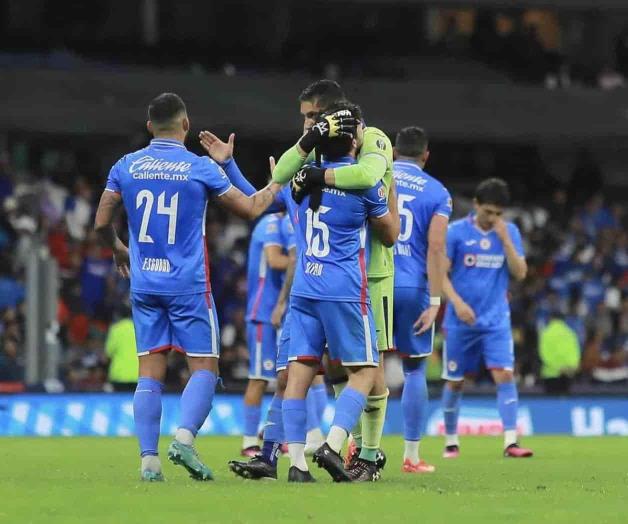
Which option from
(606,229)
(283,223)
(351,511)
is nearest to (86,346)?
(283,223)

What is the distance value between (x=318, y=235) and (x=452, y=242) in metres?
4.79

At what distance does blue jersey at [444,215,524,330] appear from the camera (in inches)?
541

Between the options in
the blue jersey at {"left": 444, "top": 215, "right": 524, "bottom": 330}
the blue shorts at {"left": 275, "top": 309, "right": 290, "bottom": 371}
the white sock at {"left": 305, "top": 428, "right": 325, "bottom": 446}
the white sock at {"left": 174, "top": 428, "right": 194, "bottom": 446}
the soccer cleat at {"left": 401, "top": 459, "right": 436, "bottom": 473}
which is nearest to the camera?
the white sock at {"left": 174, "top": 428, "right": 194, "bottom": 446}

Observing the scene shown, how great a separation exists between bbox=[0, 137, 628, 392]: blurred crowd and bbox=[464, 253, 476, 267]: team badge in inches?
226

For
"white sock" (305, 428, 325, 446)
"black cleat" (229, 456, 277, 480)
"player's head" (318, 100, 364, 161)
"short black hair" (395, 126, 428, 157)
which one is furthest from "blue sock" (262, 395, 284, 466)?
"white sock" (305, 428, 325, 446)

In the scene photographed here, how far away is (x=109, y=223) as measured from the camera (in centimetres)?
941

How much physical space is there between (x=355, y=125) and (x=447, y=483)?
7.32 feet

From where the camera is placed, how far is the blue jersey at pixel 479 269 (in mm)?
13734

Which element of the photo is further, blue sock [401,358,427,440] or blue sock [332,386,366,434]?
blue sock [401,358,427,440]

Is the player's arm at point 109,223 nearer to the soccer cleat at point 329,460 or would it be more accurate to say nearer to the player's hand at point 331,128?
the player's hand at point 331,128

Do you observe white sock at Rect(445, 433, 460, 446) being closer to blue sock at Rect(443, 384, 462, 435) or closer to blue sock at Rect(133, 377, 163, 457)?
blue sock at Rect(443, 384, 462, 435)

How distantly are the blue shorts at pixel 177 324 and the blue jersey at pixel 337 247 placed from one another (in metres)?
0.54

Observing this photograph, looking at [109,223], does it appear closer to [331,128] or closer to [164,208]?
[164,208]

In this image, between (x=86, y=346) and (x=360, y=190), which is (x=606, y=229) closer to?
(x=86, y=346)
